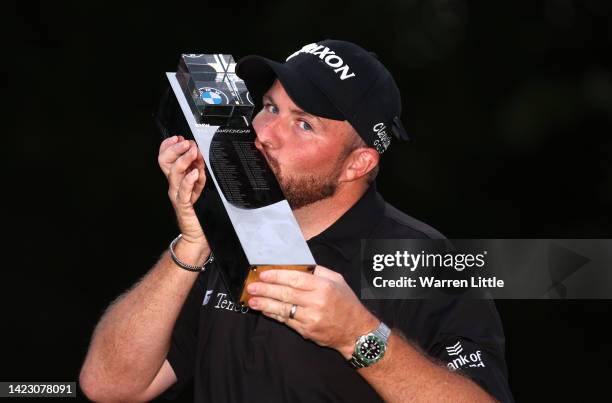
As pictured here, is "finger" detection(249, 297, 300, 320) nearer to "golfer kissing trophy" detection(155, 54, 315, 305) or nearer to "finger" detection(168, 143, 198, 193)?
"golfer kissing trophy" detection(155, 54, 315, 305)

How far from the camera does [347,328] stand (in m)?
2.86

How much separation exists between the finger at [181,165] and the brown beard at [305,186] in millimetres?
342

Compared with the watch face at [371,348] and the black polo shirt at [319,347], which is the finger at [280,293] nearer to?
the watch face at [371,348]

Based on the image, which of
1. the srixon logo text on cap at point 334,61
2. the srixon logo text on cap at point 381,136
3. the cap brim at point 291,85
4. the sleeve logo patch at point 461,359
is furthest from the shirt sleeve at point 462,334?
the srixon logo text on cap at point 334,61

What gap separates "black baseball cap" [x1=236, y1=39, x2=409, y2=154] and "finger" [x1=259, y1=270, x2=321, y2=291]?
3.19ft

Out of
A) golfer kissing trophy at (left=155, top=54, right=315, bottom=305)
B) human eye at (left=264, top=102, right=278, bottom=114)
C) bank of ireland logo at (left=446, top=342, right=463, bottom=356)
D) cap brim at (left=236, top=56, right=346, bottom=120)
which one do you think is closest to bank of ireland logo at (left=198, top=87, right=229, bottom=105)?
golfer kissing trophy at (left=155, top=54, right=315, bottom=305)

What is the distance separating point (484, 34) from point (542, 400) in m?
2.53

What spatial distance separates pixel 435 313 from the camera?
10.9 ft

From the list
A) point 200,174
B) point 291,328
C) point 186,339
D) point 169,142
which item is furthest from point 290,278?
point 186,339

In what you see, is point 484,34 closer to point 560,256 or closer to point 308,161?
point 560,256

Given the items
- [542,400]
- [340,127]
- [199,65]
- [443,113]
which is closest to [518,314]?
[542,400]

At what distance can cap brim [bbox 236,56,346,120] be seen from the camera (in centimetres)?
354

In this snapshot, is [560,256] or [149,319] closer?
[149,319]

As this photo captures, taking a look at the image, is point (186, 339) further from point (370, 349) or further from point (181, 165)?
point (370, 349)
